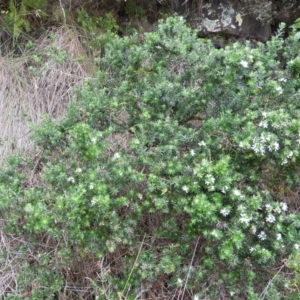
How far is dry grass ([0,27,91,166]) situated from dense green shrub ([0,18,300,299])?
26.1 inches

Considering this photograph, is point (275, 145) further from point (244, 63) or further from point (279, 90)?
point (244, 63)

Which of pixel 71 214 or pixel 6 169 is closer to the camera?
pixel 71 214

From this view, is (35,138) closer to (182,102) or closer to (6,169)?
(6,169)

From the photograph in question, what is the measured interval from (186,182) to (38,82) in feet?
5.09

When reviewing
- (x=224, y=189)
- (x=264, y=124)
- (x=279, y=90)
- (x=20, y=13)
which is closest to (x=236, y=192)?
(x=224, y=189)

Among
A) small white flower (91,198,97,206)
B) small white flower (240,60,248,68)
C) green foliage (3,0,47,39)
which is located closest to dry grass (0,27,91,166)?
green foliage (3,0,47,39)

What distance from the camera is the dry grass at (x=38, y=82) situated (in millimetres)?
2762

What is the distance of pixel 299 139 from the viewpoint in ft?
5.75

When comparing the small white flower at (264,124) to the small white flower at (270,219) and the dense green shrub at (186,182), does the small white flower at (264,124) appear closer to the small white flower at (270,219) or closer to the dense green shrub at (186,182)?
the dense green shrub at (186,182)

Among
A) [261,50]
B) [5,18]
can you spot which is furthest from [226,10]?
[5,18]

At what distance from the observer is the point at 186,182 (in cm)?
181

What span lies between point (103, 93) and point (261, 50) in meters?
0.83

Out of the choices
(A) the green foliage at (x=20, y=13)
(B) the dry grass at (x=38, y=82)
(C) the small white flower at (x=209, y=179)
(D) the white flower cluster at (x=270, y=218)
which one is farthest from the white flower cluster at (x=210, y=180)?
(A) the green foliage at (x=20, y=13)

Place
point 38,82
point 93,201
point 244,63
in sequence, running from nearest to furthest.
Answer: point 93,201 → point 244,63 → point 38,82
